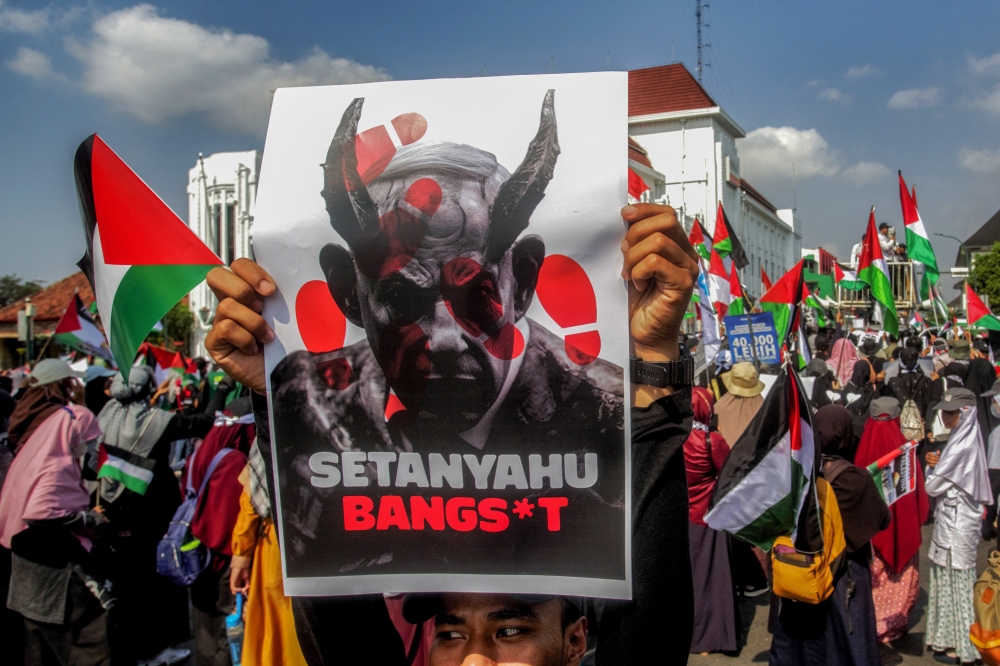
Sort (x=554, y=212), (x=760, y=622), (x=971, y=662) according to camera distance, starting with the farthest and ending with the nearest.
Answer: (x=760, y=622) < (x=971, y=662) < (x=554, y=212)

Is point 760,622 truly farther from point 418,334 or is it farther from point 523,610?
point 418,334

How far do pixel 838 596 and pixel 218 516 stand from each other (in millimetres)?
3493

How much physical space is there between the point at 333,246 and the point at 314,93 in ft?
0.98

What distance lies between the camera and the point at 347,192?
143 cm

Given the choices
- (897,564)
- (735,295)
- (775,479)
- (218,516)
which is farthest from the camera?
(735,295)

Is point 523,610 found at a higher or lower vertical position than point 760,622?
higher

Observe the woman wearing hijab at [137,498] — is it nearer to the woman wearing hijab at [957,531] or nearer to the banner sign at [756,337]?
the woman wearing hijab at [957,531]

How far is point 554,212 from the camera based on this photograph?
137 centimetres

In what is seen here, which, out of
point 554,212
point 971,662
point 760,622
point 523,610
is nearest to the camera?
point 554,212

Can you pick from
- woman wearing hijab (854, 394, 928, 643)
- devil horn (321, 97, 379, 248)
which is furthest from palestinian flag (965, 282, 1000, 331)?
devil horn (321, 97, 379, 248)

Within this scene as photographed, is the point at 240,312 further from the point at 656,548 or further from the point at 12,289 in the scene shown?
the point at 12,289

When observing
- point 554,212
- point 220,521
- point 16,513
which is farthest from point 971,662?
point 16,513

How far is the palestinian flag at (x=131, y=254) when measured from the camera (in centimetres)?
179

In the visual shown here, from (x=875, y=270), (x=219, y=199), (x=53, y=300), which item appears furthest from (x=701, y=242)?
(x=53, y=300)
